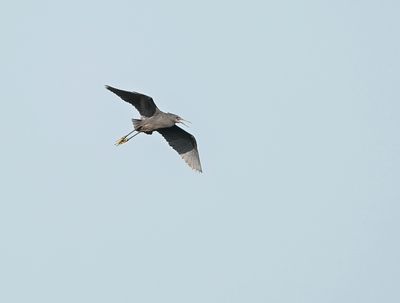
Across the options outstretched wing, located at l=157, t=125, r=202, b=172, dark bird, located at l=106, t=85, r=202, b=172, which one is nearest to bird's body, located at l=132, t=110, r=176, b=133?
dark bird, located at l=106, t=85, r=202, b=172

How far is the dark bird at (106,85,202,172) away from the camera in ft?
113

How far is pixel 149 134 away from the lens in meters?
35.7

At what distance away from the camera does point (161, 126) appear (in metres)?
35.3

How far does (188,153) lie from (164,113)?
1.71 m

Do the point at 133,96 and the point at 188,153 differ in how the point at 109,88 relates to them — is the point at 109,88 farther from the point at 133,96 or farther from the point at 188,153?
the point at 188,153

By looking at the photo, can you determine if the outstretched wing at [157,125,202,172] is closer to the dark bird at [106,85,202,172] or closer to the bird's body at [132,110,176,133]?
the dark bird at [106,85,202,172]

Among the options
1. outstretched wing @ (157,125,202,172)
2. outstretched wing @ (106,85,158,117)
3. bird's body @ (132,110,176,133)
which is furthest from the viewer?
outstretched wing @ (157,125,202,172)

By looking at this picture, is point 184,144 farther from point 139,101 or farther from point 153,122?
point 139,101

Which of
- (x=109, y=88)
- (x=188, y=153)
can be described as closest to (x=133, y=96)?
(x=109, y=88)

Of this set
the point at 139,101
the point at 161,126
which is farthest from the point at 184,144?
the point at 139,101

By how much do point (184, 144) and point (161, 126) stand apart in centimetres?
139

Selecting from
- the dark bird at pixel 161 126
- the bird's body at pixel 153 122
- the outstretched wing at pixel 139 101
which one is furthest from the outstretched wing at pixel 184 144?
the outstretched wing at pixel 139 101

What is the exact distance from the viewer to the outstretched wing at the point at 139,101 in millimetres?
34250

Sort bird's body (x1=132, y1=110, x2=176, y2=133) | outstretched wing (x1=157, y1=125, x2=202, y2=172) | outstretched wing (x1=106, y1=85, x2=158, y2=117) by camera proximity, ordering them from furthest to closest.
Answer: outstretched wing (x1=157, y1=125, x2=202, y2=172) → bird's body (x1=132, y1=110, x2=176, y2=133) → outstretched wing (x1=106, y1=85, x2=158, y2=117)
